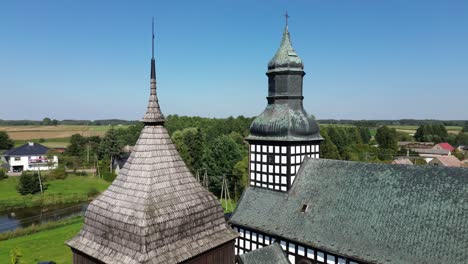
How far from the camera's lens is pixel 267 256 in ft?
45.4

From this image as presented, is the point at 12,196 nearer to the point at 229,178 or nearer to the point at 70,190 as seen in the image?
the point at 70,190

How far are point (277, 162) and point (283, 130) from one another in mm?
1638

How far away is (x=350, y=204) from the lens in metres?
13.6

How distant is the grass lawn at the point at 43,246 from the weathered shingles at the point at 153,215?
657 inches

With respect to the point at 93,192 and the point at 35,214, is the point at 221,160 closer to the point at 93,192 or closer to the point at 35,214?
the point at 93,192

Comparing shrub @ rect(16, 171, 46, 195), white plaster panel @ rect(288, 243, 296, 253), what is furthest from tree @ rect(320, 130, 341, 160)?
shrub @ rect(16, 171, 46, 195)

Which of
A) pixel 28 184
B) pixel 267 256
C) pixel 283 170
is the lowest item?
pixel 28 184

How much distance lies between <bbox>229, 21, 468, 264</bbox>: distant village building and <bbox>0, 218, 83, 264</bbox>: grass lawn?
12.9 metres

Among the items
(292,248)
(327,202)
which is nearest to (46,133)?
(292,248)

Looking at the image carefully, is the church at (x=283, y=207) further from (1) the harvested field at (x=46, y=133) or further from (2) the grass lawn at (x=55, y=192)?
(1) the harvested field at (x=46, y=133)

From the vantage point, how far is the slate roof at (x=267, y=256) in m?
13.4

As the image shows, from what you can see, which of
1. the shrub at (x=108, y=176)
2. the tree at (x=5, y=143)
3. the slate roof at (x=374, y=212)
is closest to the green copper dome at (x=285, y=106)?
the slate roof at (x=374, y=212)

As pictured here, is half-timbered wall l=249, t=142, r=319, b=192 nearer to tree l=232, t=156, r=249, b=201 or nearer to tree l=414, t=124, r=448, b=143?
tree l=232, t=156, r=249, b=201

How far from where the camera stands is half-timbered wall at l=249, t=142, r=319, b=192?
16.2 metres
